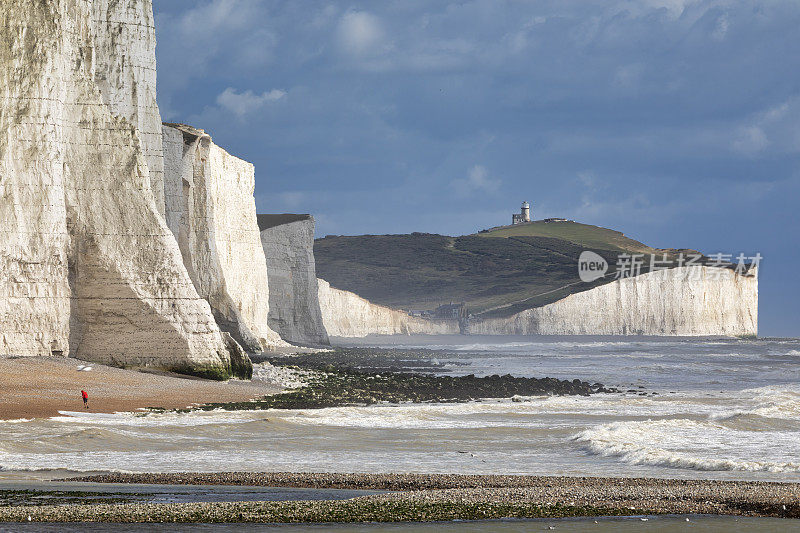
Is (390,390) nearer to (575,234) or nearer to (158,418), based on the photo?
(158,418)

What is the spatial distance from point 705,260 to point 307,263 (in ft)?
236

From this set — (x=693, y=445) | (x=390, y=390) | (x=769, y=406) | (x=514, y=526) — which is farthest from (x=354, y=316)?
(x=514, y=526)

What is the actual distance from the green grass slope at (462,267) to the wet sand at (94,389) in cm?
10375

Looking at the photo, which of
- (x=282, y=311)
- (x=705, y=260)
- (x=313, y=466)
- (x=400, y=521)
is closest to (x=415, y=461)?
(x=313, y=466)

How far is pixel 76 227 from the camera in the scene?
23.1 m

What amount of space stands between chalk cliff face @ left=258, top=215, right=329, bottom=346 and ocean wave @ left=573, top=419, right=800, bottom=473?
1457 inches

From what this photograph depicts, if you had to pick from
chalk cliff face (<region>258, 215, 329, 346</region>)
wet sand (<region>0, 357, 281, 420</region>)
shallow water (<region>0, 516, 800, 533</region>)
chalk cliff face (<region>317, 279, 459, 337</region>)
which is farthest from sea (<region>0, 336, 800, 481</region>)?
chalk cliff face (<region>317, 279, 459, 337</region>)

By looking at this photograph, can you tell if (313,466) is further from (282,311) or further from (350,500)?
(282,311)

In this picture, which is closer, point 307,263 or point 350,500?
point 350,500

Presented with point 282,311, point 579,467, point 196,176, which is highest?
point 196,176

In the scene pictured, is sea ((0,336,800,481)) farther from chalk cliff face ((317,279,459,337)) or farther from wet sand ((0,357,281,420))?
chalk cliff face ((317,279,459,337))

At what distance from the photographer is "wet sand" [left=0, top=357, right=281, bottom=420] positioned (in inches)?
669

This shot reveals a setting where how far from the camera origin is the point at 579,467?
12.4 meters

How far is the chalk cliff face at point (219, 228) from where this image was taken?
111 feet
